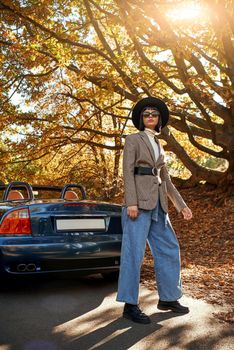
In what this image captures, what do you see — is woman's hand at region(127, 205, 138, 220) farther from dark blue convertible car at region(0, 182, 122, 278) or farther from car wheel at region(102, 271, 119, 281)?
car wheel at region(102, 271, 119, 281)

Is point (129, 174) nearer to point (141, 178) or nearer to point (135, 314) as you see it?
point (141, 178)

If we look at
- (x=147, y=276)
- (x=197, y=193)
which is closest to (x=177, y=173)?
(x=197, y=193)

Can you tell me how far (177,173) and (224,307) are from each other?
17247mm

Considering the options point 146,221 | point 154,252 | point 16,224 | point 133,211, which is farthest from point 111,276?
point 133,211

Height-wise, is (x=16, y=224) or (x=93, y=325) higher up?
(x=16, y=224)

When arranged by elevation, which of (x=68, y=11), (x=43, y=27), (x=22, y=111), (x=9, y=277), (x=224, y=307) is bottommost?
(x=224, y=307)

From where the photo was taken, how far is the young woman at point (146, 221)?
400 centimetres

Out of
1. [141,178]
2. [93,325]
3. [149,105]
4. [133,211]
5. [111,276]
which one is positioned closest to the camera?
[93,325]

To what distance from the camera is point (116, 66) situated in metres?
10.6

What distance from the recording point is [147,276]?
584cm

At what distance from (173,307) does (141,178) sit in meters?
1.18

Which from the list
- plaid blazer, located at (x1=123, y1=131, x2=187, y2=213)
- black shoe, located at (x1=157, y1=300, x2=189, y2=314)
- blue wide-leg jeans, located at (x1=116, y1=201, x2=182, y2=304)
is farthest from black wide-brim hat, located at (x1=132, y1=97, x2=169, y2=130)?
black shoe, located at (x1=157, y1=300, x2=189, y2=314)

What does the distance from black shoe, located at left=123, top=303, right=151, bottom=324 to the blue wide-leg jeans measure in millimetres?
52

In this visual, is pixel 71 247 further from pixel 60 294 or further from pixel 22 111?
pixel 22 111
